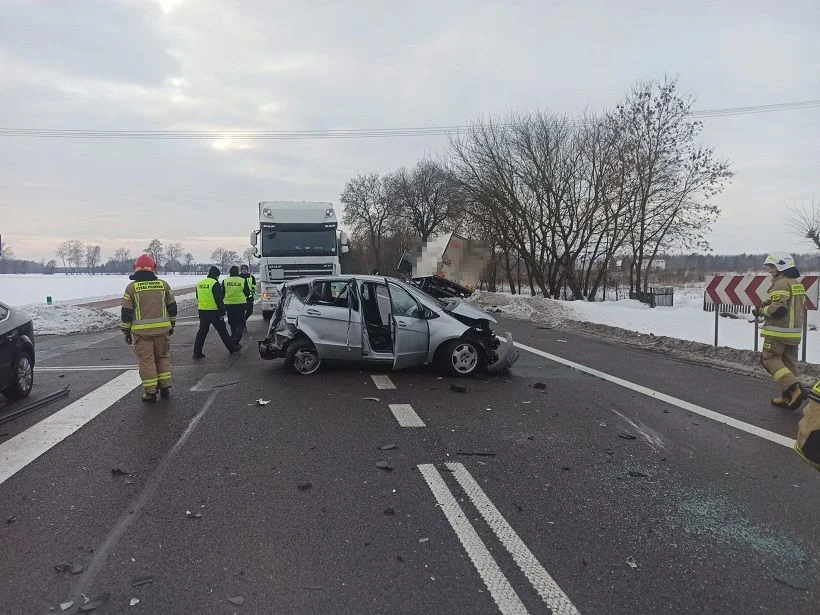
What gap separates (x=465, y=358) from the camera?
27.1 feet

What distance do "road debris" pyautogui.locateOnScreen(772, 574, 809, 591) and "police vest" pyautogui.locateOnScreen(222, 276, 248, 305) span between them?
10718 mm

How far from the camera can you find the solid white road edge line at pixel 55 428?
467 cm

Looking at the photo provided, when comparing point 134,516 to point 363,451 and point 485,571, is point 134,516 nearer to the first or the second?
point 363,451

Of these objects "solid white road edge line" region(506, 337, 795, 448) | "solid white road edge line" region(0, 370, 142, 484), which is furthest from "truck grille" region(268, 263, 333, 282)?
"solid white road edge line" region(506, 337, 795, 448)

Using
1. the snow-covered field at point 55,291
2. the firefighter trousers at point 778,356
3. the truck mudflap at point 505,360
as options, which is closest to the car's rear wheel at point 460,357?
the truck mudflap at point 505,360

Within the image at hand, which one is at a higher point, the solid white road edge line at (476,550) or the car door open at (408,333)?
the car door open at (408,333)

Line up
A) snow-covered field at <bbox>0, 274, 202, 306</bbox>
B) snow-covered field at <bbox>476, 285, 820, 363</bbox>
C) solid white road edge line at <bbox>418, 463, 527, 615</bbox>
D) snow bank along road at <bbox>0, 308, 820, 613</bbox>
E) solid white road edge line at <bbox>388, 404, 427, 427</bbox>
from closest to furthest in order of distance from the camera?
solid white road edge line at <bbox>418, 463, 527, 615</bbox>, snow bank along road at <bbox>0, 308, 820, 613</bbox>, solid white road edge line at <bbox>388, 404, 427, 427</bbox>, snow-covered field at <bbox>476, 285, 820, 363</bbox>, snow-covered field at <bbox>0, 274, 202, 306</bbox>

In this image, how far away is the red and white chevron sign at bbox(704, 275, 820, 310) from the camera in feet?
31.0

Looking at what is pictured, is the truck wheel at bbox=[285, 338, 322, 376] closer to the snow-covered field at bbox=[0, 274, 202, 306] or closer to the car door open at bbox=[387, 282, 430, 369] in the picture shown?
the car door open at bbox=[387, 282, 430, 369]

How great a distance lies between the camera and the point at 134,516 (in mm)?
3586

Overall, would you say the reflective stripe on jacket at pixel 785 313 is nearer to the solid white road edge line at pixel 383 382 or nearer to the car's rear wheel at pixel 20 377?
the solid white road edge line at pixel 383 382

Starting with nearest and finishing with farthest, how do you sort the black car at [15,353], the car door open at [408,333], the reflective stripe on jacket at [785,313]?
the black car at [15,353] < the reflective stripe on jacket at [785,313] < the car door open at [408,333]

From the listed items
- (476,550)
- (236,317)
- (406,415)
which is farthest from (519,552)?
(236,317)

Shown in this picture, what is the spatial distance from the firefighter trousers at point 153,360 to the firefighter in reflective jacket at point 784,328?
786 cm
